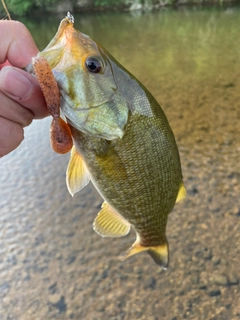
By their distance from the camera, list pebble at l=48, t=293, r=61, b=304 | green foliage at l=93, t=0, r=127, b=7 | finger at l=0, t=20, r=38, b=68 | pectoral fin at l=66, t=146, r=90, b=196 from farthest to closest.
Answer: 1. green foliage at l=93, t=0, r=127, b=7
2. pebble at l=48, t=293, r=61, b=304
3. pectoral fin at l=66, t=146, r=90, b=196
4. finger at l=0, t=20, r=38, b=68

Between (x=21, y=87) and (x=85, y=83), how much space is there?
283mm

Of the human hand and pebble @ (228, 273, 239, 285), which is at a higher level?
the human hand

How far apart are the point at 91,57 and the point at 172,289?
9.81 feet

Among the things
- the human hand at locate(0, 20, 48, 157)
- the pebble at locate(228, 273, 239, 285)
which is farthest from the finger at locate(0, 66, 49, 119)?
the pebble at locate(228, 273, 239, 285)

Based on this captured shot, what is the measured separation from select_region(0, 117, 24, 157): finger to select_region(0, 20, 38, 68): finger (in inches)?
11.9

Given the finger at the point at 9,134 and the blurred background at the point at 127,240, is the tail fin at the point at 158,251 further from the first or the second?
the blurred background at the point at 127,240

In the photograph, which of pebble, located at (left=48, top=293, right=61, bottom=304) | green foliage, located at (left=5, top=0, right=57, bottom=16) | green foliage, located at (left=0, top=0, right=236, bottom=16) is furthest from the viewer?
green foliage, located at (left=5, top=0, right=57, bottom=16)

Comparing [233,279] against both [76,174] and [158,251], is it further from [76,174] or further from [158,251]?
[76,174]

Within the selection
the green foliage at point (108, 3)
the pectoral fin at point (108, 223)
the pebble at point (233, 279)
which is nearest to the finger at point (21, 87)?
the pectoral fin at point (108, 223)

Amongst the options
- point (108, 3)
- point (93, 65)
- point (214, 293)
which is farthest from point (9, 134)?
point (108, 3)

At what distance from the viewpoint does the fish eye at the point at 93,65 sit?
5.06ft

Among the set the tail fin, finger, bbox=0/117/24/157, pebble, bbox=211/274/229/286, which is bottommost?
pebble, bbox=211/274/229/286

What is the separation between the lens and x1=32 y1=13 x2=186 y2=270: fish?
4.90 feet

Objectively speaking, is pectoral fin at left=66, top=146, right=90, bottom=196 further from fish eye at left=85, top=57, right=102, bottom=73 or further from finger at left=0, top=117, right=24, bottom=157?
fish eye at left=85, top=57, right=102, bottom=73
